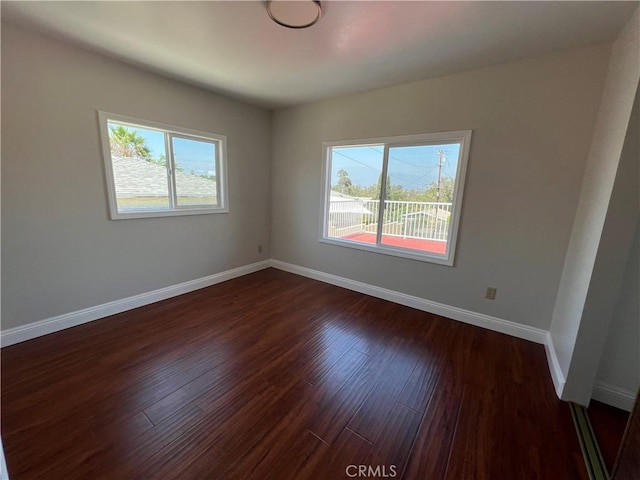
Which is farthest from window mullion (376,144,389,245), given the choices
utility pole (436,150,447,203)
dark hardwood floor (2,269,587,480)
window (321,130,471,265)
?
dark hardwood floor (2,269,587,480)

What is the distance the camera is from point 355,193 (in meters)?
3.58

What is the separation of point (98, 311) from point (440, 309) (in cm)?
357

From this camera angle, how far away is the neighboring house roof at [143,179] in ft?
8.75

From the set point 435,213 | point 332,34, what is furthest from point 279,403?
point 332,34

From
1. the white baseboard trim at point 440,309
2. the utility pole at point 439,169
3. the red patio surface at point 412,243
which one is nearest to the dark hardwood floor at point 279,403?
the white baseboard trim at point 440,309

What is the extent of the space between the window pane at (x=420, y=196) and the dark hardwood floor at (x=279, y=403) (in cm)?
100

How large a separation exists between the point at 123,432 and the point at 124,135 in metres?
2.60

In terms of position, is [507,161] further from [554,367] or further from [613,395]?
[613,395]

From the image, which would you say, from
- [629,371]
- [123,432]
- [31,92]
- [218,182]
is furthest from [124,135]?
[629,371]

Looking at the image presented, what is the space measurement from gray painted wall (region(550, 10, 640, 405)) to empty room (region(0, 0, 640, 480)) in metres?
0.02

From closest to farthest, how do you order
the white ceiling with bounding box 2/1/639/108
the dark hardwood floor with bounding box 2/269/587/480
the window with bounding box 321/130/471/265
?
the dark hardwood floor with bounding box 2/269/587/480, the white ceiling with bounding box 2/1/639/108, the window with bounding box 321/130/471/265

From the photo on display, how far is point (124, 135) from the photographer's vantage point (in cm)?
266

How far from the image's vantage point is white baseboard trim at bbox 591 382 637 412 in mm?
1711

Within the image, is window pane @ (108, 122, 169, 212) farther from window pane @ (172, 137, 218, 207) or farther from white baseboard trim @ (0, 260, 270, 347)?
white baseboard trim @ (0, 260, 270, 347)
